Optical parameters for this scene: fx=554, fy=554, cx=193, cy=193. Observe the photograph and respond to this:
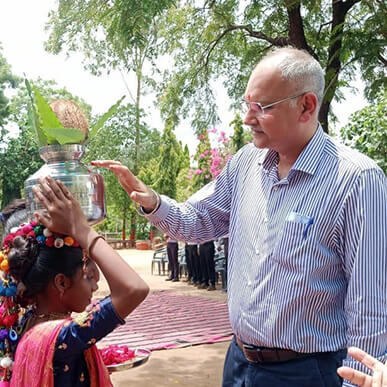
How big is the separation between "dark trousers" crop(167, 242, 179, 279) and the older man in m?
11.5

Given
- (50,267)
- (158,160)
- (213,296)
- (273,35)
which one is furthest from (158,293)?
(158,160)

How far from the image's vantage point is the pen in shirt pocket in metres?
2.03

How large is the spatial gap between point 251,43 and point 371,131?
259cm

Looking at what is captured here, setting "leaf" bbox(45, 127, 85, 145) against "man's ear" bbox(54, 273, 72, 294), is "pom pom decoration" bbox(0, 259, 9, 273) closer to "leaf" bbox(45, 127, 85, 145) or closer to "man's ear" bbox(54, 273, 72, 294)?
"man's ear" bbox(54, 273, 72, 294)

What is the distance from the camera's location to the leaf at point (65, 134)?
71.4 inches

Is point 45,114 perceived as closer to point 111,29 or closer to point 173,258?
point 111,29

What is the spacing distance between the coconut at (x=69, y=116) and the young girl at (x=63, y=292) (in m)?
0.30

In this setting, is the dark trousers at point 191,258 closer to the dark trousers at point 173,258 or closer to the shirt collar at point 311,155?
the dark trousers at point 173,258

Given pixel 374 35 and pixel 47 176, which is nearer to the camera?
pixel 47 176

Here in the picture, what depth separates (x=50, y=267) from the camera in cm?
205

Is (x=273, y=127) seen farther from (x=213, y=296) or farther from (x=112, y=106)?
(x=213, y=296)

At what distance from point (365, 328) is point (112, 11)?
211 inches

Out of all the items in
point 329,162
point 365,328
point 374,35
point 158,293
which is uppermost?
point 374,35

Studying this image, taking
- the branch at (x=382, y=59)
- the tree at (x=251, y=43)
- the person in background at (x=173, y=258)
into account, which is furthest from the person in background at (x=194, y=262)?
the branch at (x=382, y=59)
